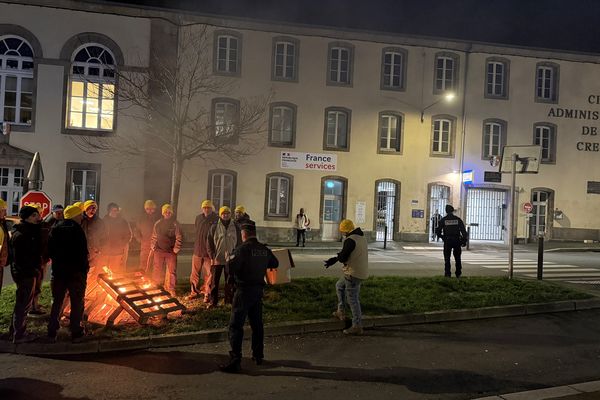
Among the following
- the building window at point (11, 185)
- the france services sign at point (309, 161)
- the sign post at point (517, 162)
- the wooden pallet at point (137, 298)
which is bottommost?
the wooden pallet at point (137, 298)

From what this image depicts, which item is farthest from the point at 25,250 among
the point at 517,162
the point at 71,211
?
the point at 517,162

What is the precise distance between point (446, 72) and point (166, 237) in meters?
19.2

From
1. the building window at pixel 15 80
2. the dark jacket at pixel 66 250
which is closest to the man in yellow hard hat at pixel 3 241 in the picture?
the dark jacket at pixel 66 250

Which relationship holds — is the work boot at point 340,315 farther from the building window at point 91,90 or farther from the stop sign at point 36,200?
the building window at point 91,90

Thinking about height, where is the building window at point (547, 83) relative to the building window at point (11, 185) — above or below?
above

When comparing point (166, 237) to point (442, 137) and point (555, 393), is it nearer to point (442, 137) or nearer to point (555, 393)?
point (555, 393)

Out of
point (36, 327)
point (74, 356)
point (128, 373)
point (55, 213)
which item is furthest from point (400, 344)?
point (55, 213)

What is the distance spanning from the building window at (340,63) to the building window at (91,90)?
9.70m

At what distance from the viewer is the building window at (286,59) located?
73.3 ft

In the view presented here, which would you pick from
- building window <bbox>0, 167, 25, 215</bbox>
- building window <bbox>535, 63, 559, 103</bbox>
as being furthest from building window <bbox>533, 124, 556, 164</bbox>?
building window <bbox>0, 167, 25, 215</bbox>

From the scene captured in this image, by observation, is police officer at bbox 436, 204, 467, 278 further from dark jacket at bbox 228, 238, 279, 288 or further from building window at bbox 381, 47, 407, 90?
building window at bbox 381, 47, 407, 90

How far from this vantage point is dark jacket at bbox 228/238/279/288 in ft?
18.2

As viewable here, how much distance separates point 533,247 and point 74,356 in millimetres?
21718

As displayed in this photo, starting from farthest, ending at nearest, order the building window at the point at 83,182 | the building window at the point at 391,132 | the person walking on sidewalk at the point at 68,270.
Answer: the building window at the point at 391,132
the building window at the point at 83,182
the person walking on sidewalk at the point at 68,270
